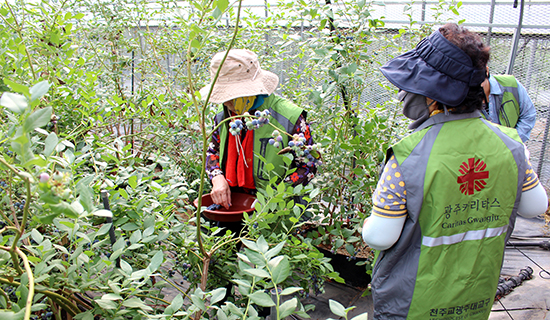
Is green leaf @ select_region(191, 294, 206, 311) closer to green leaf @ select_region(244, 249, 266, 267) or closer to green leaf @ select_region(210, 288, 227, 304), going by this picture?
green leaf @ select_region(210, 288, 227, 304)

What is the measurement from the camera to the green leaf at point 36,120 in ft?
1.70

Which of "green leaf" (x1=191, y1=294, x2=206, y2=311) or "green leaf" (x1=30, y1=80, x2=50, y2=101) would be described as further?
"green leaf" (x1=191, y1=294, x2=206, y2=311)

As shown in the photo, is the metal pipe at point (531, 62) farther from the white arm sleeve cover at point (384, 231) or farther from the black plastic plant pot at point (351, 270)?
the white arm sleeve cover at point (384, 231)

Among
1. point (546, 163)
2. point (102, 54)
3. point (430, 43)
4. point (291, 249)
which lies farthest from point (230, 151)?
point (546, 163)

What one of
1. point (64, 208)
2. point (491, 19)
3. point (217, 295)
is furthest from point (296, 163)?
point (491, 19)

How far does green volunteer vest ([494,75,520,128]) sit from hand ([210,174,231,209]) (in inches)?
65.6

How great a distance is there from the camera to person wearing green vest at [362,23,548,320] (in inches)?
43.6

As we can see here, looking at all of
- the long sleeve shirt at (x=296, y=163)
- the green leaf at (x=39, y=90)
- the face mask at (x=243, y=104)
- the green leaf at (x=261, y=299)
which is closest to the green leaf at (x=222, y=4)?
the green leaf at (x=39, y=90)

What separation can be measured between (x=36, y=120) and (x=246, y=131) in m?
1.41

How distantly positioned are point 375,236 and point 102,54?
2.88m

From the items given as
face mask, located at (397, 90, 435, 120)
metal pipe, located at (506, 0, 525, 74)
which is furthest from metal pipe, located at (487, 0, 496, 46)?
face mask, located at (397, 90, 435, 120)

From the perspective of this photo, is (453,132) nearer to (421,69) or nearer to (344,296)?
(421,69)

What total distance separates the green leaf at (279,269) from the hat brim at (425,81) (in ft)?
2.41

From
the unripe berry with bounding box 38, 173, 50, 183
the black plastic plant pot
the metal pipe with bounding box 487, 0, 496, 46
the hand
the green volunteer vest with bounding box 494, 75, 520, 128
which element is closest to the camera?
the unripe berry with bounding box 38, 173, 50, 183
